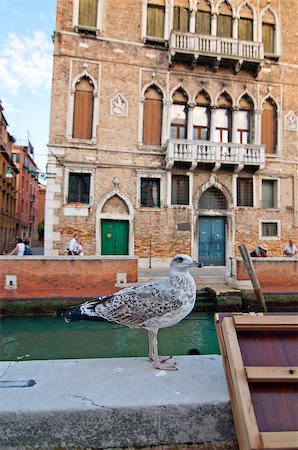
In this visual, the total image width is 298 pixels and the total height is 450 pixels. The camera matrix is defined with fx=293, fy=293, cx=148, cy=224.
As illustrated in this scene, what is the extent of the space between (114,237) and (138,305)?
9.79 m

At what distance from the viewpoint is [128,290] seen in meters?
2.13

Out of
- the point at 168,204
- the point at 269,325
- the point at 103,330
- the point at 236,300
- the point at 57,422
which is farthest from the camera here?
the point at 168,204

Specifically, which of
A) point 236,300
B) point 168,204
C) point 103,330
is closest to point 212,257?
point 168,204

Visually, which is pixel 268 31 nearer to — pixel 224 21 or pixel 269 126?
pixel 224 21

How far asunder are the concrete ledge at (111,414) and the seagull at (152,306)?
1.31 feet

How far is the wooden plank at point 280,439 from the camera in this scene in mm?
1169

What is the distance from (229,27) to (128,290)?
14.5 meters

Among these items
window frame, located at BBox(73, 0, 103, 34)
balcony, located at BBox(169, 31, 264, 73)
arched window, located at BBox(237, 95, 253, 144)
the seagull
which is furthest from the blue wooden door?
the seagull

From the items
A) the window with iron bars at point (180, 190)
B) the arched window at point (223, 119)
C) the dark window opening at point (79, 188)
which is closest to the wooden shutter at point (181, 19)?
the arched window at point (223, 119)

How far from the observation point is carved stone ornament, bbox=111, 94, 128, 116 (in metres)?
11.8

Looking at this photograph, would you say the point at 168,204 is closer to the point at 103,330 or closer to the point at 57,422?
the point at 103,330

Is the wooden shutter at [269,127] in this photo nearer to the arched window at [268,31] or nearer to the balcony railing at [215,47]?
the balcony railing at [215,47]

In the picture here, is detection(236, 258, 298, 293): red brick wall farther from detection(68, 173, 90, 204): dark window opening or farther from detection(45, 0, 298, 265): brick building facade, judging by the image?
detection(68, 173, 90, 204): dark window opening

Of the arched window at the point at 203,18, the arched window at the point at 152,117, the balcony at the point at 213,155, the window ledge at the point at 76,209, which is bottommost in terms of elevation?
the window ledge at the point at 76,209
